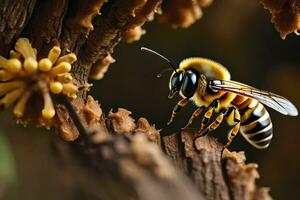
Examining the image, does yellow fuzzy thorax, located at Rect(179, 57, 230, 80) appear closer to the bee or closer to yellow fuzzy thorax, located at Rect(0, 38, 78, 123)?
the bee

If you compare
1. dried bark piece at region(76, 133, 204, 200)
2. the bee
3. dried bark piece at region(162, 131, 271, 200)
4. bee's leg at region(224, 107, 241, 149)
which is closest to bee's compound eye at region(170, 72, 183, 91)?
the bee

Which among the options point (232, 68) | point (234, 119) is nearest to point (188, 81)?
point (234, 119)

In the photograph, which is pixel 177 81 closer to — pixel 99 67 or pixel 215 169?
pixel 99 67

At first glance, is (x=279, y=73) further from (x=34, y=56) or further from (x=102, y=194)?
(x=102, y=194)

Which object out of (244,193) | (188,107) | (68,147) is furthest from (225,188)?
(188,107)

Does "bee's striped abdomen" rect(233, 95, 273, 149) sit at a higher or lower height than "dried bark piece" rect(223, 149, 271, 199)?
higher

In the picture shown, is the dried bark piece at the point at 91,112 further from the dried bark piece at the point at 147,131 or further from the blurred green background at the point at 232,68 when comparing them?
the blurred green background at the point at 232,68

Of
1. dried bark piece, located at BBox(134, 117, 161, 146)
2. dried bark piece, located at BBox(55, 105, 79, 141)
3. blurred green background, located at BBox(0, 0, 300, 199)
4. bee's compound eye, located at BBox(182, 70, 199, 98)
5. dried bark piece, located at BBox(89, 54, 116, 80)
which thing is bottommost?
dried bark piece, located at BBox(55, 105, 79, 141)
